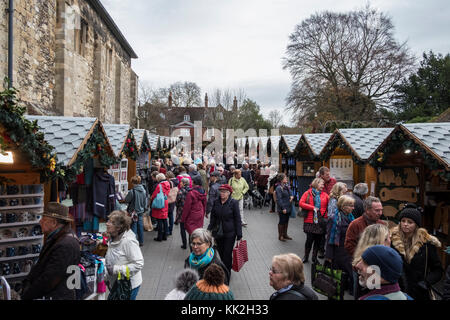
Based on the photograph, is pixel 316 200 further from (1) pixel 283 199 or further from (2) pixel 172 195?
(2) pixel 172 195

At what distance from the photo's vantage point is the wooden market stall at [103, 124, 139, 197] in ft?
26.0

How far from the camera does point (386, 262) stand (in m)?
2.38

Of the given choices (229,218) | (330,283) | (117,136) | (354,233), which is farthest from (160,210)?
(330,283)

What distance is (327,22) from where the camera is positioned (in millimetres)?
29641

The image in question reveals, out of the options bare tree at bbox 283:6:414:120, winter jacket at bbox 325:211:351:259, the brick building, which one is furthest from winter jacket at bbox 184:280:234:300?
bare tree at bbox 283:6:414:120

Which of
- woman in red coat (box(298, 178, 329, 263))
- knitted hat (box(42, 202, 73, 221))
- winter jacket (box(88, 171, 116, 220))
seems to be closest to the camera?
knitted hat (box(42, 202, 73, 221))

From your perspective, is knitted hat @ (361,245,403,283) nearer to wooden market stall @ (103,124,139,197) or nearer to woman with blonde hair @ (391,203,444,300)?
woman with blonde hair @ (391,203,444,300)

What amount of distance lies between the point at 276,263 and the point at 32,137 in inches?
124

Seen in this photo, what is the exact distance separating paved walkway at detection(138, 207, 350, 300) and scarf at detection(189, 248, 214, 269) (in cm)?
118

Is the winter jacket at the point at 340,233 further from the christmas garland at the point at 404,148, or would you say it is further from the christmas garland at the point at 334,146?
the christmas garland at the point at 334,146

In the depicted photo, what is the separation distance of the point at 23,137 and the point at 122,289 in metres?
2.04

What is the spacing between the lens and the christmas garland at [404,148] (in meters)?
5.28
